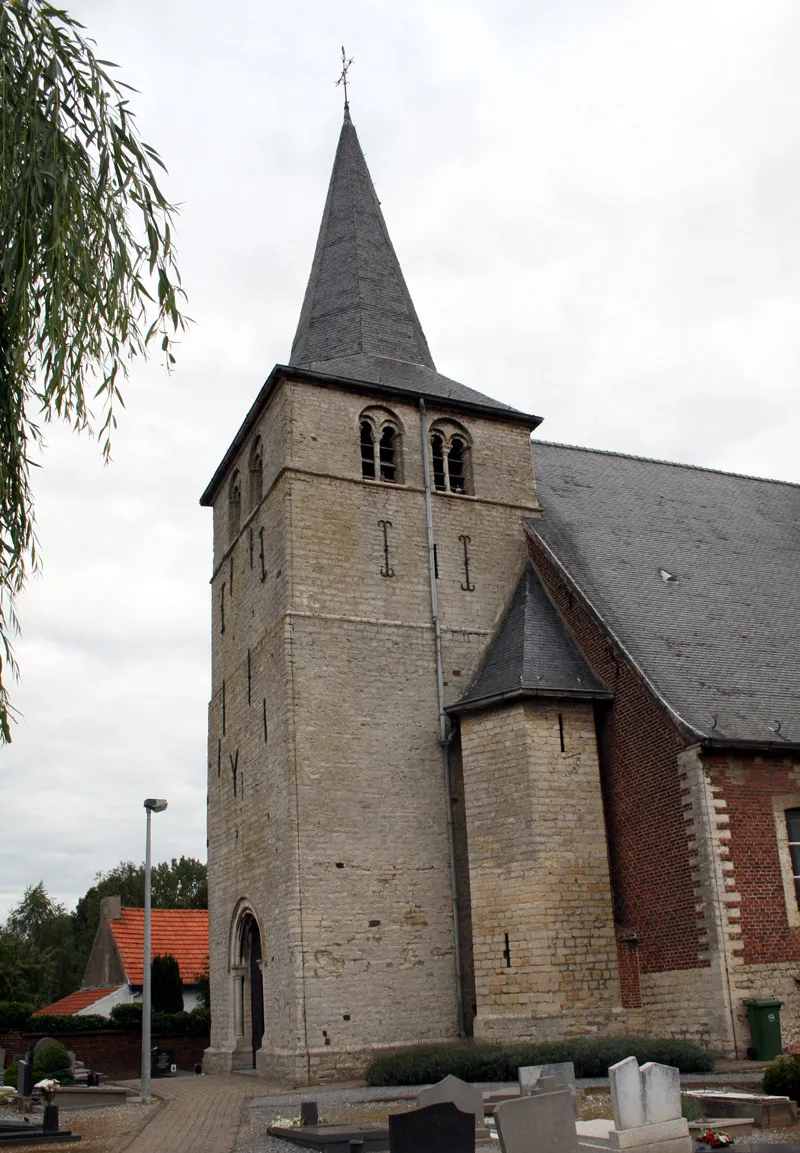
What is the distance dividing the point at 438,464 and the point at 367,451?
1.58m

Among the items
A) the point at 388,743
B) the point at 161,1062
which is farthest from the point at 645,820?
the point at 161,1062

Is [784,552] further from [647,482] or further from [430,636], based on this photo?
[430,636]

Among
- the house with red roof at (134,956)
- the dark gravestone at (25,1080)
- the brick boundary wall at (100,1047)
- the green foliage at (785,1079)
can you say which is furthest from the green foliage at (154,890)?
the green foliage at (785,1079)

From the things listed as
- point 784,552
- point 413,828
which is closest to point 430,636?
point 413,828

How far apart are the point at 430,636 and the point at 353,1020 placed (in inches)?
273

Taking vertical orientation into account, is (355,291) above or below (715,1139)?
above

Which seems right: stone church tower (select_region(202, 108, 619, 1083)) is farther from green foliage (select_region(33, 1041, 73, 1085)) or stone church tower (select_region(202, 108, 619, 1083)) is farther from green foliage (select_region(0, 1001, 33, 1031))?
green foliage (select_region(0, 1001, 33, 1031))

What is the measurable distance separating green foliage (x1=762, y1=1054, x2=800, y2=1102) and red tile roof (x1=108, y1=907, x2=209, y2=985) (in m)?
22.8

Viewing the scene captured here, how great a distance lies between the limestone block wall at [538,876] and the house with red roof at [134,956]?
15514 mm

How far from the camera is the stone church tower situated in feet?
56.3

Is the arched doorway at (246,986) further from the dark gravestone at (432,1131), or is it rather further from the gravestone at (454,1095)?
the dark gravestone at (432,1131)

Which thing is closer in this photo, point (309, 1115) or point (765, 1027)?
point (309, 1115)

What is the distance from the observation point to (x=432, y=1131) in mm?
7789

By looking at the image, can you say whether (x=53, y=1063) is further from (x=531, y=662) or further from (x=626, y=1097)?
(x=626, y=1097)
